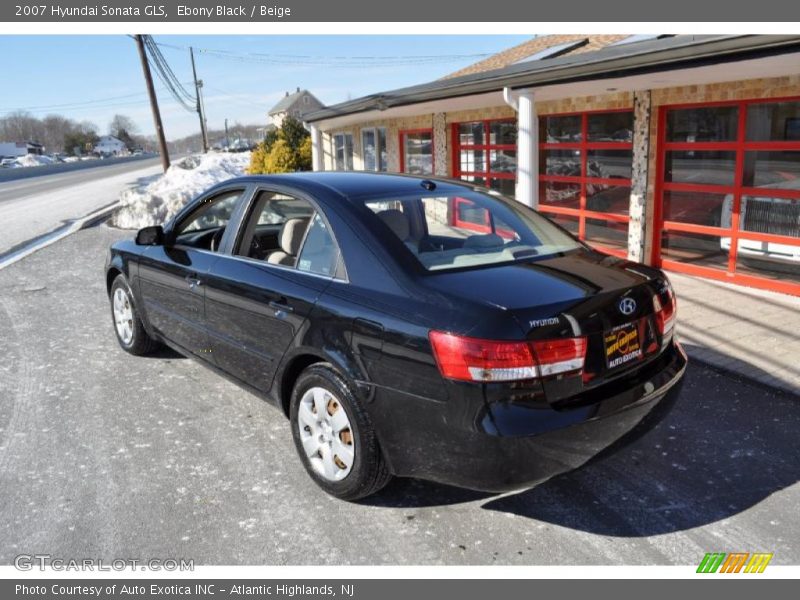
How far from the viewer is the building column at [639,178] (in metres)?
8.36

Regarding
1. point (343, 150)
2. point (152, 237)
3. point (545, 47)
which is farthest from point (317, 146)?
point (152, 237)

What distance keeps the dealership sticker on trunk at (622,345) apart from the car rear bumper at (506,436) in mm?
118

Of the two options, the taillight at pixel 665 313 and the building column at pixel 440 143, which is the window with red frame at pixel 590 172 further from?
the taillight at pixel 665 313

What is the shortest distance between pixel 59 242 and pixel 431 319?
12.7 meters

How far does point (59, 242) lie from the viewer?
43.0 feet

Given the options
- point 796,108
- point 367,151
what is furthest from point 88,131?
point 796,108

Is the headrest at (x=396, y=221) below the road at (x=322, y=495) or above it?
above

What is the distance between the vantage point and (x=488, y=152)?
12109mm

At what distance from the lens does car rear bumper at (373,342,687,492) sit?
2.58 meters

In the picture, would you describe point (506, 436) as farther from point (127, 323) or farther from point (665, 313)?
point (127, 323)

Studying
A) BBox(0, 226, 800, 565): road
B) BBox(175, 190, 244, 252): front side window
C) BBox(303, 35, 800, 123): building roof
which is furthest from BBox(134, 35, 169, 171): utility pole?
BBox(0, 226, 800, 565): road

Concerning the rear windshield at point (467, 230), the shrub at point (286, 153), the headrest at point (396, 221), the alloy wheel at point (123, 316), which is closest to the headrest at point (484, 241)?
the rear windshield at point (467, 230)

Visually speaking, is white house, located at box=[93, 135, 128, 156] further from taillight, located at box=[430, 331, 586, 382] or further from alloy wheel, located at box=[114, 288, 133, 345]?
taillight, located at box=[430, 331, 586, 382]

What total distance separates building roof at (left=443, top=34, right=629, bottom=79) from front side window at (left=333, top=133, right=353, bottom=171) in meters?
4.16
